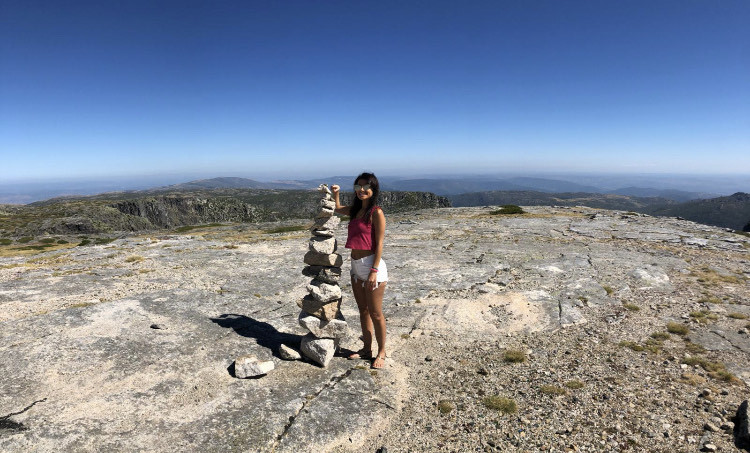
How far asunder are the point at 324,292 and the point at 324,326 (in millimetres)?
976

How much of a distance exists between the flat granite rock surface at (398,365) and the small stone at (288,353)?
0.86 ft

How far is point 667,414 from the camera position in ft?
24.4

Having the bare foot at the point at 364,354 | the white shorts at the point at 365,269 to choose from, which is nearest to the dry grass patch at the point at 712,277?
the bare foot at the point at 364,354

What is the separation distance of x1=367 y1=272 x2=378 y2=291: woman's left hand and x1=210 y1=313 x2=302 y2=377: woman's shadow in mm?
3513

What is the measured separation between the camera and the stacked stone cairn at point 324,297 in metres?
9.48

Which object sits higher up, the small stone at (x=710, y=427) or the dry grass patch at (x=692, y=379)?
the small stone at (x=710, y=427)

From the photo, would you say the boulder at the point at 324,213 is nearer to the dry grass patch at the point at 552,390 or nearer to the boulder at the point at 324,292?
the boulder at the point at 324,292

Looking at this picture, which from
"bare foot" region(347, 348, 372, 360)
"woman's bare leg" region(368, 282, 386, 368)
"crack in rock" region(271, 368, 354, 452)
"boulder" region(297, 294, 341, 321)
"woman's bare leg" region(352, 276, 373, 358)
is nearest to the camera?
"crack in rock" region(271, 368, 354, 452)

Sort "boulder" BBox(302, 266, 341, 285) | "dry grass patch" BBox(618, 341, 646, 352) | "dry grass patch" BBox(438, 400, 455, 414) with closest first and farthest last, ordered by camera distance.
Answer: "dry grass patch" BBox(438, 400, 455, 414), "boulder" BBox(302, 266, 341, 285), "dry grass patch" BBox(618, 341, 646, 352)

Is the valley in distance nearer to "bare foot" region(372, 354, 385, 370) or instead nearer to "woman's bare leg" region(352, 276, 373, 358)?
"bare foot" region(372, 354, 385, 370)

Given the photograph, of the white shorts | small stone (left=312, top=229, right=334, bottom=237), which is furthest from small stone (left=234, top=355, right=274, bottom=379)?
small stone (left=312, top=229, right=334, bottom=237)

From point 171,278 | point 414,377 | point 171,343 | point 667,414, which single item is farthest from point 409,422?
point 171,278

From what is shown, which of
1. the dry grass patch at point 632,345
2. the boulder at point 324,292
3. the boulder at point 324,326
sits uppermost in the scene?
the boulder at point 324,292

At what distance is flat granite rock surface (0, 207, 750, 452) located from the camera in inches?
275
